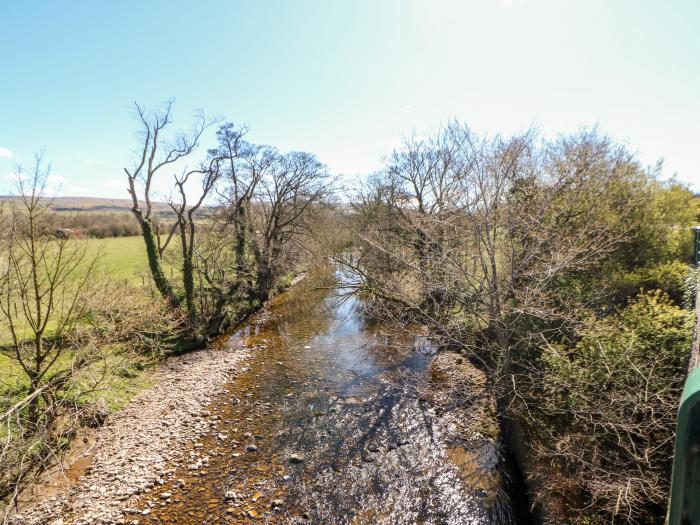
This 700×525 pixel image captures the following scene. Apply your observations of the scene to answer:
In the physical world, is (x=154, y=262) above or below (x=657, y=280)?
below

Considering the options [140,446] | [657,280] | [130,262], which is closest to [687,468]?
[140,446]

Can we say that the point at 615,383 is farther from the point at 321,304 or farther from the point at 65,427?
the point at 321,304

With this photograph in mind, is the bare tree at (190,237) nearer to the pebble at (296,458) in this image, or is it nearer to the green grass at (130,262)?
the green grass at (130,262)

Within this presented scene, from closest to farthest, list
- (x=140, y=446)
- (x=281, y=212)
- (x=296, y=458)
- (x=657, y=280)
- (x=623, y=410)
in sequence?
(x=623, y=410), (x=296, y=458), (x=140, y=446), (x=657, y=280), (x=281, y=212)

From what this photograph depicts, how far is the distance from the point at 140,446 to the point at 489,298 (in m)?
10.3

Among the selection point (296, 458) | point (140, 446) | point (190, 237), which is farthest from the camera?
point (190, 237)

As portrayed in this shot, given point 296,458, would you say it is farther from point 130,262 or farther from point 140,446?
point 130,262

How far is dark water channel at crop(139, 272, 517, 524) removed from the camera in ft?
23.0

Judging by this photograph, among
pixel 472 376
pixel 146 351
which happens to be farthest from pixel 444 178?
pixel 146 351

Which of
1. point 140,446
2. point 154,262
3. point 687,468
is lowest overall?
point 140,446

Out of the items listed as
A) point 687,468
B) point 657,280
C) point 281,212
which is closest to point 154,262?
point 281,212

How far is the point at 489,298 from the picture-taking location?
32.8 ft

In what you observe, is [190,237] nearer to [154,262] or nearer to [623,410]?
[154,262]

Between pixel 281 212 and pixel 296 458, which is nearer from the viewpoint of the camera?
pixel 296 458
